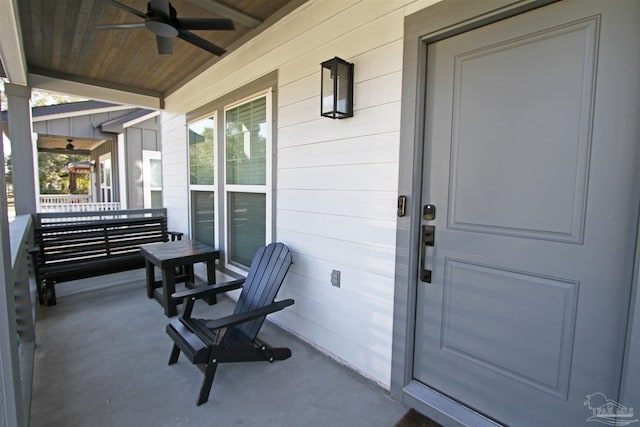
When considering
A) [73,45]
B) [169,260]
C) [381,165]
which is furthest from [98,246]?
[381,165]

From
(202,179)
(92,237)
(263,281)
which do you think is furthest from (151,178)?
(263,281)

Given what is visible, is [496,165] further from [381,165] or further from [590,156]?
[381,165]

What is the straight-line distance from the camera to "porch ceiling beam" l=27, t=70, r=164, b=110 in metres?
4.03

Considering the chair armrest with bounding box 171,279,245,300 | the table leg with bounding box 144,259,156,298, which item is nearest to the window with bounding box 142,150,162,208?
the table leg with bounding box 144,259,156,298

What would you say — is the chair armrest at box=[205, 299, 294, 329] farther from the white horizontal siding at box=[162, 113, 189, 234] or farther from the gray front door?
the white horizontal siding at box=[162, 113, 189, 234]

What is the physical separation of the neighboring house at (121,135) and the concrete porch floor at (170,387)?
5237 millimetres

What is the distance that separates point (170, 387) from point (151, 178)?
6.86 metres

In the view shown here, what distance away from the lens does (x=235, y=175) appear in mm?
3438

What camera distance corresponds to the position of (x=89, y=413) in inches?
70.9

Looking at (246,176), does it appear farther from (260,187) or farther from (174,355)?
(174,355)

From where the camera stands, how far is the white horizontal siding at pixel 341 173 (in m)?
1.92

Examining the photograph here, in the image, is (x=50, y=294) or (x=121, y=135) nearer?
(x=50, y=294)

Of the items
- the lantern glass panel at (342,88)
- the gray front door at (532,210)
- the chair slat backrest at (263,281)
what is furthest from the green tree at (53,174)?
the gray front door at (532,210)

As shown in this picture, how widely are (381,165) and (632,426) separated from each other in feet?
5.13
